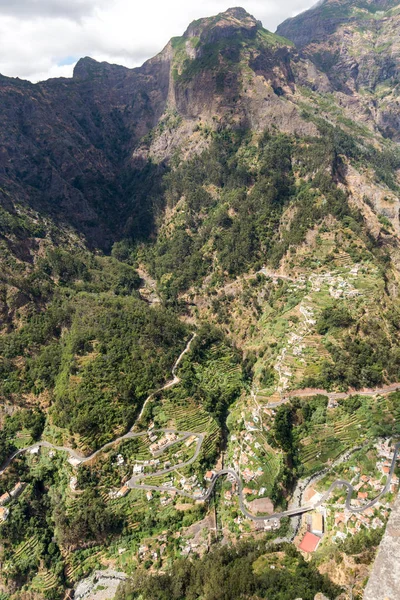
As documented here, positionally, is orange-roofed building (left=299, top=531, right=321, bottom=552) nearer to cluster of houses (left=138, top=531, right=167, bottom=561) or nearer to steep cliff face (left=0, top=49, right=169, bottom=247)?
cluster of houses (left=138, top=531, right=167, bottom=561)

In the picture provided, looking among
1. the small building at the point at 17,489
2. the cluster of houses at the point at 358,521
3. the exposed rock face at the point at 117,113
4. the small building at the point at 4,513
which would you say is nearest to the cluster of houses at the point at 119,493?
the small building at the point at 17,489

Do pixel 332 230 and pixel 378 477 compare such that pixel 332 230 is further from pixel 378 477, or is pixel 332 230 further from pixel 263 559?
pixel 263 559

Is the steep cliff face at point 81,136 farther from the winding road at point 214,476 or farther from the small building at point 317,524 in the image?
the small building at point 317,524

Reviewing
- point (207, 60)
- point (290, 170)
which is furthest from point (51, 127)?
point (290, 170)

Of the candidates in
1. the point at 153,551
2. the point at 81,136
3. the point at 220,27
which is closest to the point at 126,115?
the point at 81,136

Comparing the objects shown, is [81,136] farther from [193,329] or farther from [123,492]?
[123,492]
